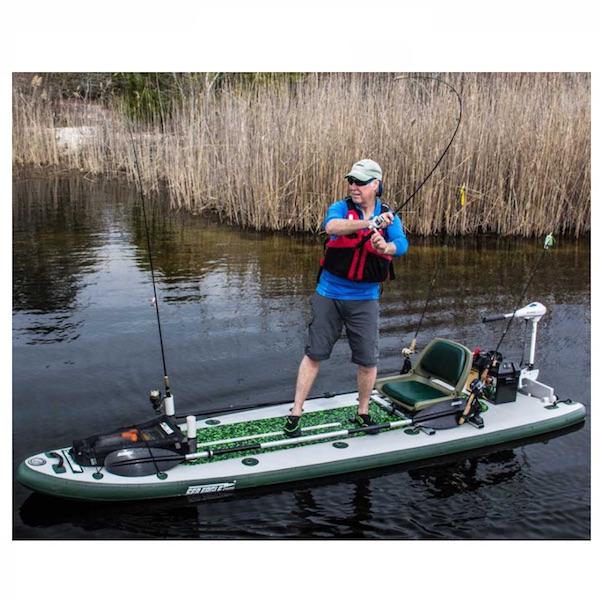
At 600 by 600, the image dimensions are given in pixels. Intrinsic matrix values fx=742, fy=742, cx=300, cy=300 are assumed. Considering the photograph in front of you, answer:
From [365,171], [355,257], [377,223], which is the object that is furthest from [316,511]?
[365,171]

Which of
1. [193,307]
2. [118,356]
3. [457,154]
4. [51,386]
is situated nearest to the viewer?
[51,386]

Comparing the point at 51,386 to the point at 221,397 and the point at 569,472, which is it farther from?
the point at 569,472

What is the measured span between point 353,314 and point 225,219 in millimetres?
8602

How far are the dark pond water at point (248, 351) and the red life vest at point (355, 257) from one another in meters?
1.40

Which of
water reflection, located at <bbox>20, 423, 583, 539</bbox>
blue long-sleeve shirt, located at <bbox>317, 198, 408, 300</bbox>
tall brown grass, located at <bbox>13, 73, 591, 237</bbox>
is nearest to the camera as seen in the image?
water reflection, located at <bbox>20, 423, 583, 539</bbox>

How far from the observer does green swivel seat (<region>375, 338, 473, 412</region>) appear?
220 inches

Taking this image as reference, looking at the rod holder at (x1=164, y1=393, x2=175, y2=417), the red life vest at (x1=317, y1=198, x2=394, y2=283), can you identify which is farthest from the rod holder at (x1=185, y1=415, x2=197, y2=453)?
the red life vest at (x1=317, y1=198, x2=394, y2=283)

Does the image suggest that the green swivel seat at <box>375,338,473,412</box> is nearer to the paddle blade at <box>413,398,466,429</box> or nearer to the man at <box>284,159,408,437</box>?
the paddle blade at <box>413,398,466,429</box>

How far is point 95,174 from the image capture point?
56.3 ft

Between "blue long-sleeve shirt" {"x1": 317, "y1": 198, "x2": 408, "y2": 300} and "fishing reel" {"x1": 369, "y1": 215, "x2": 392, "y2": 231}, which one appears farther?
"blue long-sleeve shirt" {"x1": 317, "y1": 198, "x2": 408, "y2": 300}

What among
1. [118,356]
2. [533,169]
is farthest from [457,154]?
[118,356]

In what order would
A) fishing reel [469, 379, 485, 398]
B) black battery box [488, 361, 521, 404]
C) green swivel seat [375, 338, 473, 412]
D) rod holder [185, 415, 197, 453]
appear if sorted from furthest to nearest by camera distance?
black battery box [488, 361, 521, 404], green swivel seat [375, 338, 473, 412], fishing reel [469, 379, 485, 398], rod holder [185, 415, 197, 453]

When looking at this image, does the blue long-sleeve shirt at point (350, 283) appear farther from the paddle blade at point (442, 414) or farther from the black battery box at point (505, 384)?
the black battery box at point (505, 384)

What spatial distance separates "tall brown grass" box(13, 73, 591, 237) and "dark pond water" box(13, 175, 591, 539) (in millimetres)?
532
